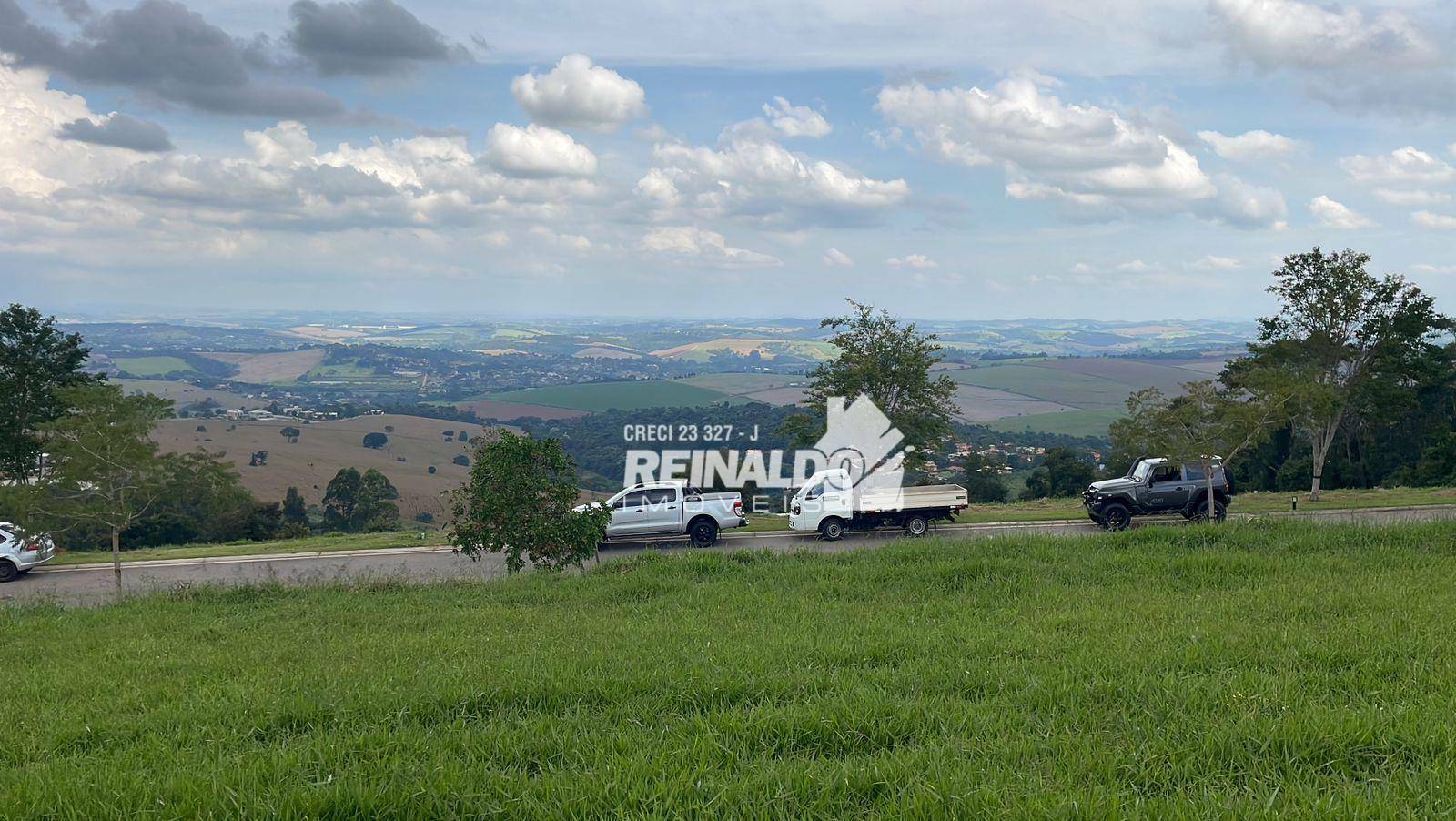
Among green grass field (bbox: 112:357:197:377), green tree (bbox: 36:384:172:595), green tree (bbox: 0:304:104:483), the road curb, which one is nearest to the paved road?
the road curb

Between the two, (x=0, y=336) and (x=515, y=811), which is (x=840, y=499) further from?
(x=0, y=336)

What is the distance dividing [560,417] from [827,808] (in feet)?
350

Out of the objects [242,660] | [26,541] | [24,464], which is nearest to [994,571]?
[242,660]

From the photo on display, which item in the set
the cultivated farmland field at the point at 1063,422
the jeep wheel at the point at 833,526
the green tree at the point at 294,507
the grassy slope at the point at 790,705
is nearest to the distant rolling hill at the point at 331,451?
the green tree at the point at 294,507

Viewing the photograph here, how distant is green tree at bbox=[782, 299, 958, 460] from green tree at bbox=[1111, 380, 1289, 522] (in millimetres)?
10149

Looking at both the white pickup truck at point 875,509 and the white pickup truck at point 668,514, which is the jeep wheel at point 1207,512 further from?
the white pickup truck at point 668,514

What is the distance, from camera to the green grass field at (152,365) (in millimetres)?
147375

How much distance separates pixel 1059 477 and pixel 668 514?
3069 cm

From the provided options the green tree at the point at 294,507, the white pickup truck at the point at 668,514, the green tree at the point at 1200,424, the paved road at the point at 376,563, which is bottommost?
the green tree at the point at 294,507

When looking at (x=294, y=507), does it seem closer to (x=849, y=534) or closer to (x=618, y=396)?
(x=849, y=534)

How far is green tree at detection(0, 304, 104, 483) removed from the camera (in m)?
33.7

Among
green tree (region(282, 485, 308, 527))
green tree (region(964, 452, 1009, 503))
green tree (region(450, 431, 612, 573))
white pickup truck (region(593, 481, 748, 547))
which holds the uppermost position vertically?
green tree (region(450, 431, 612, 573))

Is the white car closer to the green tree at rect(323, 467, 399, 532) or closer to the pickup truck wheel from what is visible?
the pickup truck wheel

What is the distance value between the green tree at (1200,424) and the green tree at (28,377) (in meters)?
36.1
